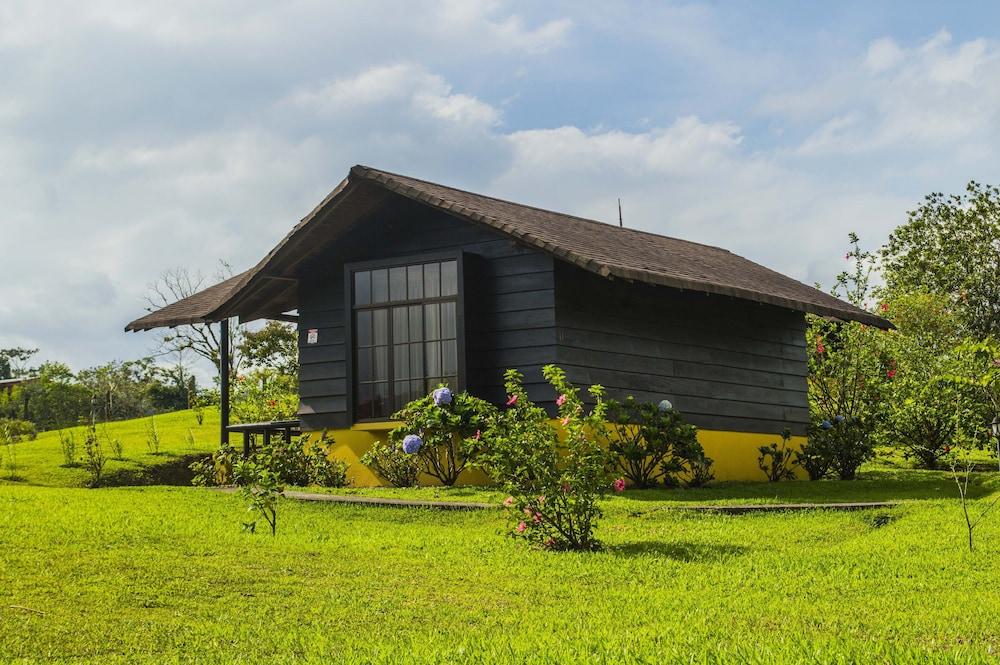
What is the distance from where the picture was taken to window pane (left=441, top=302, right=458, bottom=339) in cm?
1491

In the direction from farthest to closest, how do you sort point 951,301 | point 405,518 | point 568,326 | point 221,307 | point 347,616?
1. point 951,301
2. point 221,307
3. point 568,326
4. point 405,518
5. point 347,616

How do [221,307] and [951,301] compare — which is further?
[951,301]

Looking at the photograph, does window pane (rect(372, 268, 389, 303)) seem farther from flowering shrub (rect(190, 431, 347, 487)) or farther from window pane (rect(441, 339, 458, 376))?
flowering shrub (rect(190, 431, 347, 487))

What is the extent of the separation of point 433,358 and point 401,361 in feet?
1.67

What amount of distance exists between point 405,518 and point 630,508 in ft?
7.52

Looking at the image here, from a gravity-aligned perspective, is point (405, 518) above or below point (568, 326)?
below

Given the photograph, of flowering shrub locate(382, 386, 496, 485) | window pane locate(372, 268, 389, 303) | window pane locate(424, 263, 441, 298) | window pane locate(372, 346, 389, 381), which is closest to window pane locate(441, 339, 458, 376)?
flowering shrub locate(382, 386, 496, 485)

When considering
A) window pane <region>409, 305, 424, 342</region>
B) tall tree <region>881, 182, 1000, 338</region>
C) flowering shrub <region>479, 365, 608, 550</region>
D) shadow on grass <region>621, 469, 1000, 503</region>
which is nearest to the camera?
flowering shrub <region>479, 365, 608, 550</region>

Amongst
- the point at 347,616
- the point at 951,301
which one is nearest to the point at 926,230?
the point at 951,301

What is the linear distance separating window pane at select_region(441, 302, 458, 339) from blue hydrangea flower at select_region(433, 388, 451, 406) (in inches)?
36.8

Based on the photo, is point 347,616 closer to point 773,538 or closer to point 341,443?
point 773,538

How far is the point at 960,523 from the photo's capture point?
10.6 m

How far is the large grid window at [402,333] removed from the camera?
49.1 ft

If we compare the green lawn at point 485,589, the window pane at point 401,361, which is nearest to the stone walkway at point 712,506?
the green lawn at point 485,589
